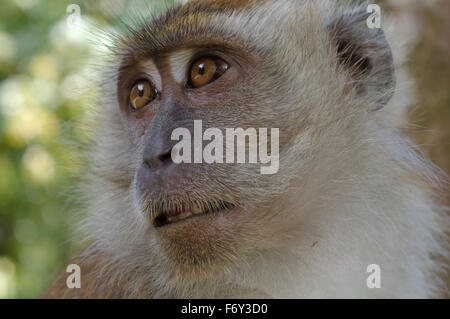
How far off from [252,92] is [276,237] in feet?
2.09

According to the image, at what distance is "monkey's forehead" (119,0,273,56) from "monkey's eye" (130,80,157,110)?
16 cm

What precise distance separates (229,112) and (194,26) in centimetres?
54

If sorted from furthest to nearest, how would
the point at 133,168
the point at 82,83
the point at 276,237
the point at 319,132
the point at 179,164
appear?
1. the point at 82,83
2. the point at 133,168
3. the point at 319,132
4. the point at 276,237
5. the point at 179,164

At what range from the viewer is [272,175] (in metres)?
2.12

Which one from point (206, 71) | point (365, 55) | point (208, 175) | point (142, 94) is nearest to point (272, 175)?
point (208, 175)

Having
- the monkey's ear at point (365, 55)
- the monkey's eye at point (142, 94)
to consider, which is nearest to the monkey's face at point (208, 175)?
the monkey's eye at point (142, 94)

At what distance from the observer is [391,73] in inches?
92.8

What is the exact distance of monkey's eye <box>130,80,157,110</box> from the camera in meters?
2.61

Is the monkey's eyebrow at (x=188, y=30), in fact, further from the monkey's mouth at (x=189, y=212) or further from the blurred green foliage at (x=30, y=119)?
the blurred green foliage at (x=30, y=119)

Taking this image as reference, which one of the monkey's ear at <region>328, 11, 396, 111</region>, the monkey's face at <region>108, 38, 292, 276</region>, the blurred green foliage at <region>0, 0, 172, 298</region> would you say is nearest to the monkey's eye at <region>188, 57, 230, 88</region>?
the monkey's face at <region>108, 38, 292, 276</region>

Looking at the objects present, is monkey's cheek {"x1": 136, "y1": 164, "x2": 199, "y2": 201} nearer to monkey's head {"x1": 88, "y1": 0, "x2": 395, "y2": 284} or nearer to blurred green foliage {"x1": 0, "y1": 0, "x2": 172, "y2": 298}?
monkey's head {"x1": 88, "y1": 0, "x2": 395, "y2": 284}

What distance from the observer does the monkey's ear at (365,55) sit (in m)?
2.37

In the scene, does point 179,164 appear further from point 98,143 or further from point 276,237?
A: point 98,143
